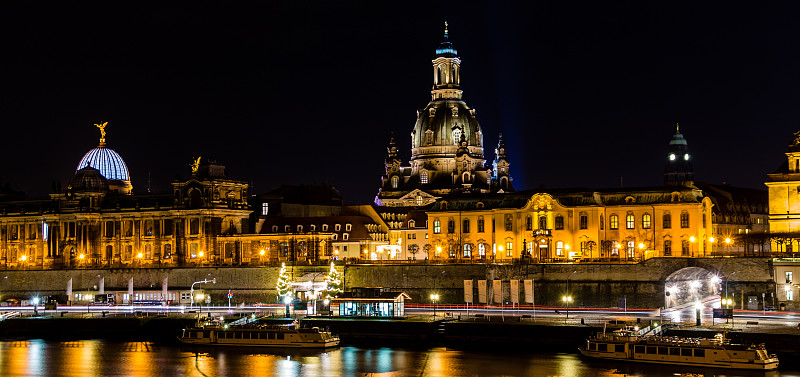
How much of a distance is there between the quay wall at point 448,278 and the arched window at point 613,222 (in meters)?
9.20

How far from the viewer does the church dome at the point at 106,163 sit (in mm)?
165625

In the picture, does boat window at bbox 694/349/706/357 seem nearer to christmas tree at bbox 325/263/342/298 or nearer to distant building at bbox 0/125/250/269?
christmas tree at bbox 325/263/342/298

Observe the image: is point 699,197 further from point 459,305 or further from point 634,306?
point 459,305

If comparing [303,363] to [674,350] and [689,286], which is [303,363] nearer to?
[674,350]

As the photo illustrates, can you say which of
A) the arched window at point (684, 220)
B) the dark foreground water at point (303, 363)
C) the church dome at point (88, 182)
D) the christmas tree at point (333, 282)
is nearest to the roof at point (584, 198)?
the arched window at point (684, 220)

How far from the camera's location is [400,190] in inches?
7072

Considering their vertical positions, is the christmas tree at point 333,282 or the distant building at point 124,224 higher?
the distant building at point 124,224

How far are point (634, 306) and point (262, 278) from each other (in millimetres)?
40090

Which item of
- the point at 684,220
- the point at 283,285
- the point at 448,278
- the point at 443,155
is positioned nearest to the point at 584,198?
the point at 684,220

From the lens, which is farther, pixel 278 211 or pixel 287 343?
pixel 278 211

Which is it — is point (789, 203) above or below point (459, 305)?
above

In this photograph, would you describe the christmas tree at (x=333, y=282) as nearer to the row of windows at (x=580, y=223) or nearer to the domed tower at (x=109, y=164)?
the row of windows at (x=580, y=223)

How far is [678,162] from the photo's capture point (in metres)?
178

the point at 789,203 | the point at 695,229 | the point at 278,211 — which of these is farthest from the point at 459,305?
the point at 278,211
